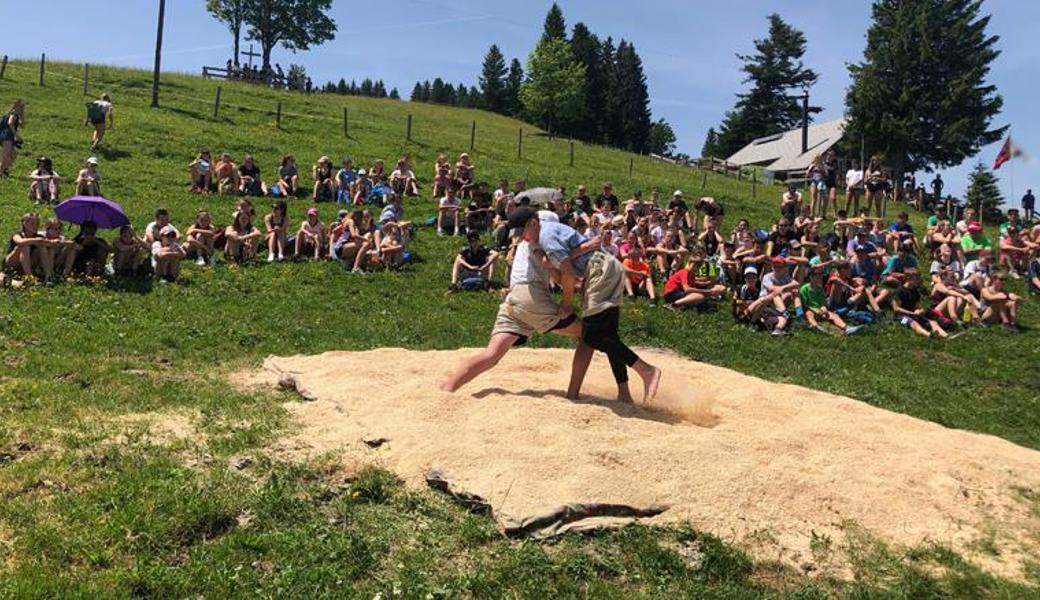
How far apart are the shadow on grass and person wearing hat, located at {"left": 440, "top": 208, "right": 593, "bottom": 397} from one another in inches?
6.8

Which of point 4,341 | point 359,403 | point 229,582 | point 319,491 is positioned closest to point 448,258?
point 4,341

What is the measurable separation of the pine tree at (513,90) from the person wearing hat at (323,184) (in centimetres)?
8108

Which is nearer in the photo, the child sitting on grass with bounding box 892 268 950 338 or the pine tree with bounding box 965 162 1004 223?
the child sitting on grass with bounding box 892 268 950 338

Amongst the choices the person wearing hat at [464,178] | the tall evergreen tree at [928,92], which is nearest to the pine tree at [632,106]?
the tall evergreen tree at [928,92]

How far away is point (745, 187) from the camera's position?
130 ft

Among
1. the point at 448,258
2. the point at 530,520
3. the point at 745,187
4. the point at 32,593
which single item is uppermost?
the point at 745,187

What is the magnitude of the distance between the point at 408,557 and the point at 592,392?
11.4ft

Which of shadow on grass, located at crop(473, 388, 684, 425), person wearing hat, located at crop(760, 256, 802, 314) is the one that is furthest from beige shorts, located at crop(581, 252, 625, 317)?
person wearing hat, located at crop(760, 256, 802, 314)

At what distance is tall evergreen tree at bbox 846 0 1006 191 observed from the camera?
166ft

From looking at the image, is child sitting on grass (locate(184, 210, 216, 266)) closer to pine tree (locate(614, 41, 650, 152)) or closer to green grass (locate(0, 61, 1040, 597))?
green grass (locate(0, 61, 1040, 597))

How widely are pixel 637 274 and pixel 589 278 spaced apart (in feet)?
26.9

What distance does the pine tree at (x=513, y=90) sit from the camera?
3984 inches

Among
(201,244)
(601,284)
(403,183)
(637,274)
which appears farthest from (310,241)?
(601,284)

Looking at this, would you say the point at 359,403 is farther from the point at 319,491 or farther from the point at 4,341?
the point at 4,341
